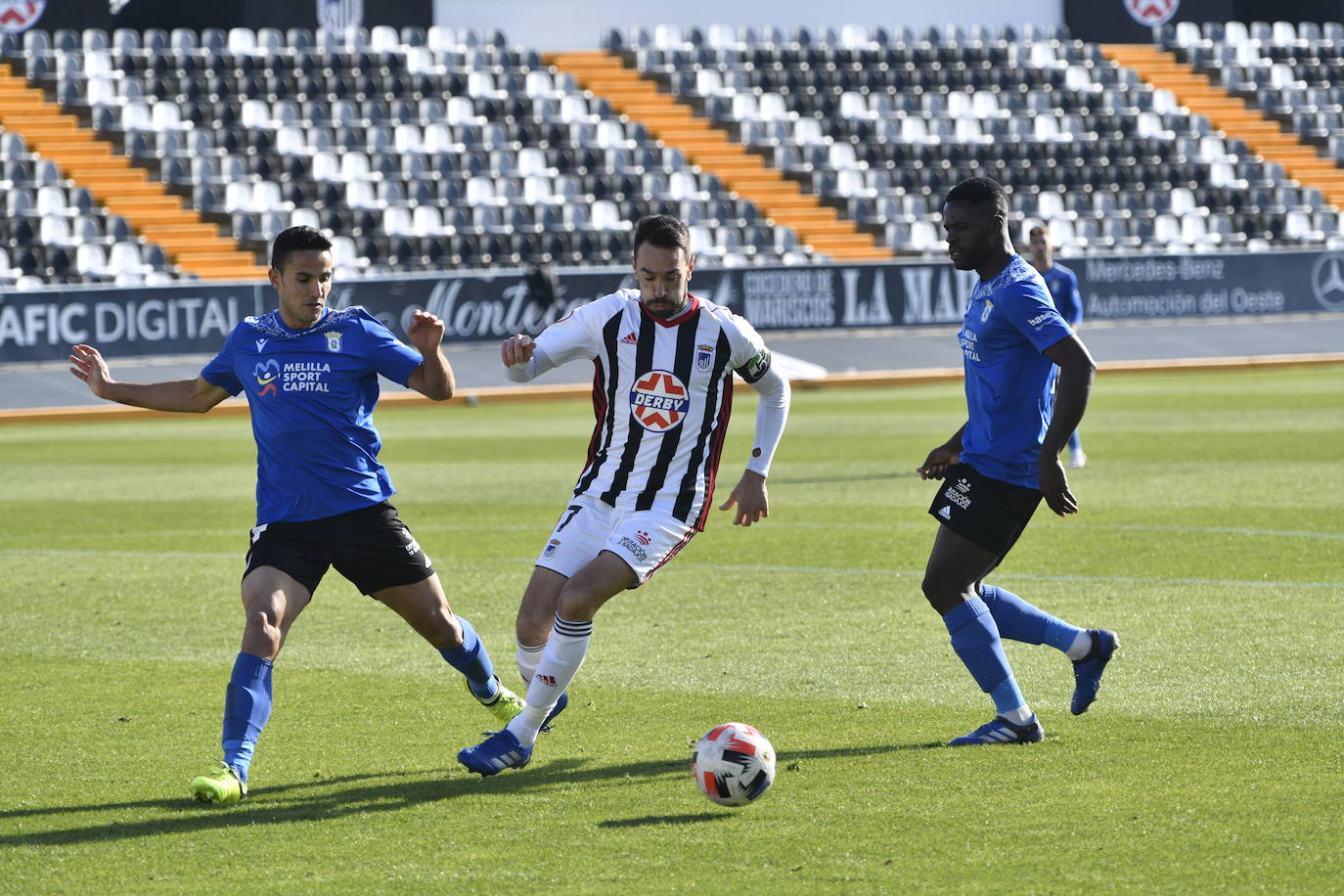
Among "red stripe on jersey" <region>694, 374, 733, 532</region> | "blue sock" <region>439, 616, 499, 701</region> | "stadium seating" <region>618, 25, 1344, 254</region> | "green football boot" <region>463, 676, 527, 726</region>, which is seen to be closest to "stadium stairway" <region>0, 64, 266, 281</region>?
"stadium seating" <region>618, 25, 1344, 254</region>

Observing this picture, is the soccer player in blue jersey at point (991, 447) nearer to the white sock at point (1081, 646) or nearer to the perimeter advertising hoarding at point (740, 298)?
the white sock at point (1081, 646)

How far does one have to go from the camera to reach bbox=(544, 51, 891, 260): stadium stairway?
33281 millimetres

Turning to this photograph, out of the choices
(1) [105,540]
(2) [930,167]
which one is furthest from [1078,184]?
(1) [105,540]

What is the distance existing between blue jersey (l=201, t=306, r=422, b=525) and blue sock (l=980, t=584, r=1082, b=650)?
2236mm

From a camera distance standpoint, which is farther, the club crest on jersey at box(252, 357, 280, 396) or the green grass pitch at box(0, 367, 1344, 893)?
the club crest on jersey at box(252, 357, 280, 396)

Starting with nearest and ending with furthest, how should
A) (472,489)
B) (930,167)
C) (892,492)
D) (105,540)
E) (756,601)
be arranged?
(756,601)
(105,540)
(892,492)
(472,489)
(930,167)

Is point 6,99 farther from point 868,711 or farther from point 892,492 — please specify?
point 868,711

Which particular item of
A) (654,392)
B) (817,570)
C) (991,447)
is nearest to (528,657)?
(654,392)

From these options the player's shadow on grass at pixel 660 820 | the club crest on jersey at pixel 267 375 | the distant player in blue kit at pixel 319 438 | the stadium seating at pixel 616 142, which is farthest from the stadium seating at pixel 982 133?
the player's shadow on grass at pixel 660 820

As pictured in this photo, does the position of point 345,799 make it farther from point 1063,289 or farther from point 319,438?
point 1063,289

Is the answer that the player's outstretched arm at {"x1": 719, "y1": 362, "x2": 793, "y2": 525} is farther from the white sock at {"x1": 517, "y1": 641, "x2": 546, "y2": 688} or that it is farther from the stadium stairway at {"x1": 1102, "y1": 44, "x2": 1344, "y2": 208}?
the stadium stairway at {"x1": 1102, "y1": 44, "x2": 1344, "y2": 208}

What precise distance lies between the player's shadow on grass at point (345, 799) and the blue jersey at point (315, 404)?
908 mm

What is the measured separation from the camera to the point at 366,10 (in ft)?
119

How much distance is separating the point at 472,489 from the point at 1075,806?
10281mm
